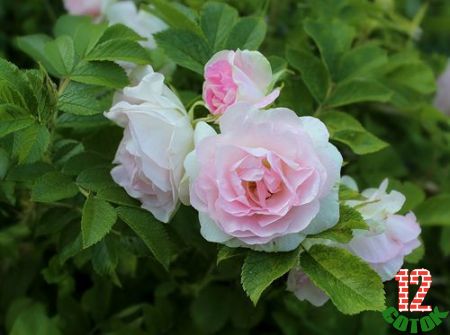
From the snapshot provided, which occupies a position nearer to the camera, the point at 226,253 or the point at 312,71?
the point at 226,253

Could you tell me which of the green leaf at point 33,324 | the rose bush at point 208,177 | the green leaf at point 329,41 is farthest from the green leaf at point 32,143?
the green leaf at point 329,41

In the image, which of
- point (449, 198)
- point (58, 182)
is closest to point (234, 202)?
point (58, 182)

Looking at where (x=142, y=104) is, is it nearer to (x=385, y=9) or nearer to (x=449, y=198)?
(x=449, y=198)

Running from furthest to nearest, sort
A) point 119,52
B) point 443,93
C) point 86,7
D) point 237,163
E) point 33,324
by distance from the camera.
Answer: point 443,93
point 86,7
point 33,324
point 119,52
point 237,163

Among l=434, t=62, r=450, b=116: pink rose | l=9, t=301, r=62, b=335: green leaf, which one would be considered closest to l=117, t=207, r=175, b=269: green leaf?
l=9, t=301, r=62, b=335: green leaf

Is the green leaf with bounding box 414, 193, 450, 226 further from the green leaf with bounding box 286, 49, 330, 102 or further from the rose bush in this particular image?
the green leaf with bounding box 286, 49, 330, 102

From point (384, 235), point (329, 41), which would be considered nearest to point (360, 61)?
point (329, 41)

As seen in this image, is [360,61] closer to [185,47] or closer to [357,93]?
[357,93]

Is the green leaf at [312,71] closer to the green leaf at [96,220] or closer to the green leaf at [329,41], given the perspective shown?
the green leaf at [329,41]
